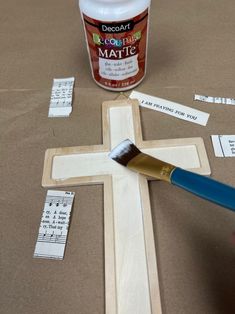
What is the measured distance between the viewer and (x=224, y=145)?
22.7 inches

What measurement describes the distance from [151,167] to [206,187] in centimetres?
10

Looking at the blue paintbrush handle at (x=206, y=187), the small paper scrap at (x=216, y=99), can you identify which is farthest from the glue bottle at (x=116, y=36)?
the blue paintbrush handle at (x=206, y=187)

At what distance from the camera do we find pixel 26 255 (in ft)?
1.57

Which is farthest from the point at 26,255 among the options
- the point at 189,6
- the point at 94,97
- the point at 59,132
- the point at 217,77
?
the point at 189,6

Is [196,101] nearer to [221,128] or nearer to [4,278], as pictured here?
[221,128]

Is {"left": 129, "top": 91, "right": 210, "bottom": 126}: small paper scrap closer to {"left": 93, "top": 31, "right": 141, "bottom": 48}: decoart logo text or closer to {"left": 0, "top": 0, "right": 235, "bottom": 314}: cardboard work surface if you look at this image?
{"left": 0, "top": 0, "right": 235, "bottom": 314}: cardboard work surface

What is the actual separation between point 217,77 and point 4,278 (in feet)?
1.79

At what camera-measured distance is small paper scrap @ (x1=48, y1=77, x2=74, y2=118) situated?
0.65m

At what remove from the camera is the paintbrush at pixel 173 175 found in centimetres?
43

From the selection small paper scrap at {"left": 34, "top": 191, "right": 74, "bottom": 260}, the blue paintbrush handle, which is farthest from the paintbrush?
small paper scrap at {"left": 34, "top": 191, "right": 74, "bottom": 260}

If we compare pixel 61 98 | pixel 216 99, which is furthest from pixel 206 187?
pixel 61 98

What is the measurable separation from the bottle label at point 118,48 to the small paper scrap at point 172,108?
0.14 ft

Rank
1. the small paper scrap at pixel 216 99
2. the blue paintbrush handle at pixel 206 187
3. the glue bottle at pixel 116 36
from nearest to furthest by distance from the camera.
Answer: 1. the blue paintbrush handle at pixel 206 187
2. the glue bottle at pixel 116 36
3. the small paper scrap at pixel 216 99

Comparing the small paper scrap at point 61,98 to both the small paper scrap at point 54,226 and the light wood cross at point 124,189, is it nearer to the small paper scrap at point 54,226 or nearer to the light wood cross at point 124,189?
the light wood cross at point 124,189
